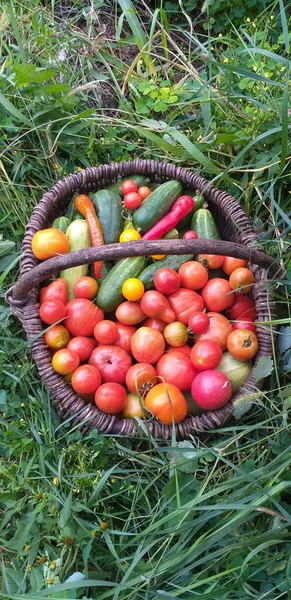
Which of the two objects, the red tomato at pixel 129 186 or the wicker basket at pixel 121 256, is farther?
the red tomato at pixel 129 186

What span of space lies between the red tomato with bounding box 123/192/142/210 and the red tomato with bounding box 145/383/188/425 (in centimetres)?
88

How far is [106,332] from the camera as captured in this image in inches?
87.1

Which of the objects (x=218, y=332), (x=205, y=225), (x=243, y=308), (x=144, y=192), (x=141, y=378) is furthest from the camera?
(x=144, y=192)

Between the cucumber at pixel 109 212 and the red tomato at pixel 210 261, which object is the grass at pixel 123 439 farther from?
the cucumber at pixel 109 212

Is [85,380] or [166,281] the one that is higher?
[166,281]

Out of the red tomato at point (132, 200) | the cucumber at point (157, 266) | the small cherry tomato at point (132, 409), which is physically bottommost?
the small cherry tomato at point (132, 409)

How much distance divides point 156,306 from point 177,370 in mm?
278

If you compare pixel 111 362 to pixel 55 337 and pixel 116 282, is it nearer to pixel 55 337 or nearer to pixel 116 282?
pixel 55 337

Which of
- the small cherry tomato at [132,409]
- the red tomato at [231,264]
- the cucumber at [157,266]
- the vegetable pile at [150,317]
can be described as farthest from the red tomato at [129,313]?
the red tomato at [231,264]

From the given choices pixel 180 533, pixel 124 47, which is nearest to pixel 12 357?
pixel 180 533

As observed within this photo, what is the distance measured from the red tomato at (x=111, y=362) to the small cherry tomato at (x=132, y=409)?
0.09 m

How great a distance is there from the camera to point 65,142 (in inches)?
110

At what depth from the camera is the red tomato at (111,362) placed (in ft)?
7.17

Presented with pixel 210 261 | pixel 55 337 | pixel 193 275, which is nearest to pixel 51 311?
pixel 55 337
